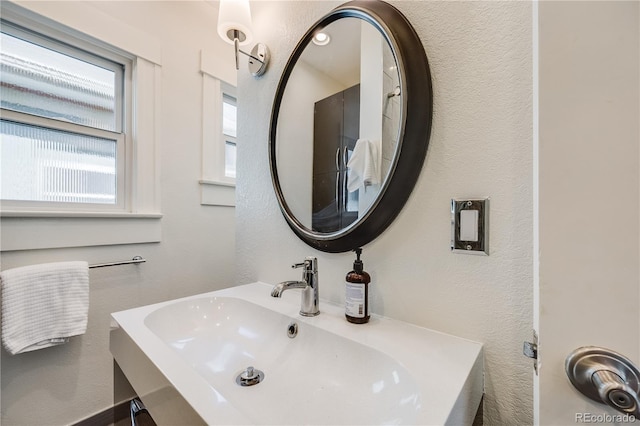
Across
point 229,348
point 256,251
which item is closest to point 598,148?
point 229,348

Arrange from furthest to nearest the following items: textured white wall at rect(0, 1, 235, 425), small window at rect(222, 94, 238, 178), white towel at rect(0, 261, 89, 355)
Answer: small window at rect(222, 94, 238, 178)
textured white wall at rect(0, 1, 235, 425)
white towel at rect(0, 261, 89, 355)

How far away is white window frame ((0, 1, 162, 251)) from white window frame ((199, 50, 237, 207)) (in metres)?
0.26

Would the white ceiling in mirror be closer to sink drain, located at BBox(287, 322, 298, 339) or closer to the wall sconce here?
the wall sconce

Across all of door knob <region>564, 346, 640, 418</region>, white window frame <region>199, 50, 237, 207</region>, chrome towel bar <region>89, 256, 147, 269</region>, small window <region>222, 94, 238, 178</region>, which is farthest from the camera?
small window <region>222, 94, 238, 178</region>

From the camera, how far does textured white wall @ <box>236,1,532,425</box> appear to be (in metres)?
0.50

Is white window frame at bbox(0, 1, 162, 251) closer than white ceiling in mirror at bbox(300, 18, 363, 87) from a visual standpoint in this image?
No

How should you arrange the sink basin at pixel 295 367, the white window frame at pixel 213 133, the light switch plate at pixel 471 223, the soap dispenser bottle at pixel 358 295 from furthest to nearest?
the white window frame at pixel 213 133, the soap dispenser bottle at pixel 358 295, the light switch plate at pixel 471 223, the sink basin at pixel 295 367

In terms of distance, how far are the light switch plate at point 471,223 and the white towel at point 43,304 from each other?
55.8 inches

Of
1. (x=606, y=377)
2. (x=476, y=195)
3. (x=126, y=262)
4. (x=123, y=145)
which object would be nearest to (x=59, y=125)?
(x=123, y=145)

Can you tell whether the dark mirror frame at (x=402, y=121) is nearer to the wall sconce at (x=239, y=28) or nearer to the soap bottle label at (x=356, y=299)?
the soap bottle label at (x=356, y=299)

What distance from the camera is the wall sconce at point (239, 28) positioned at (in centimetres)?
94

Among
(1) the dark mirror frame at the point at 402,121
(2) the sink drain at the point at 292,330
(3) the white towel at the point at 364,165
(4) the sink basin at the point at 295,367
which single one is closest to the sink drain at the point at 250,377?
(4) the sink basin at the point at 295,367

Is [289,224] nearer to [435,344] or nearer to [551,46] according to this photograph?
[435,344]

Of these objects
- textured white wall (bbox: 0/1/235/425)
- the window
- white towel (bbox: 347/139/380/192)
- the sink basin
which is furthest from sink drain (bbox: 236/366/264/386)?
the window
